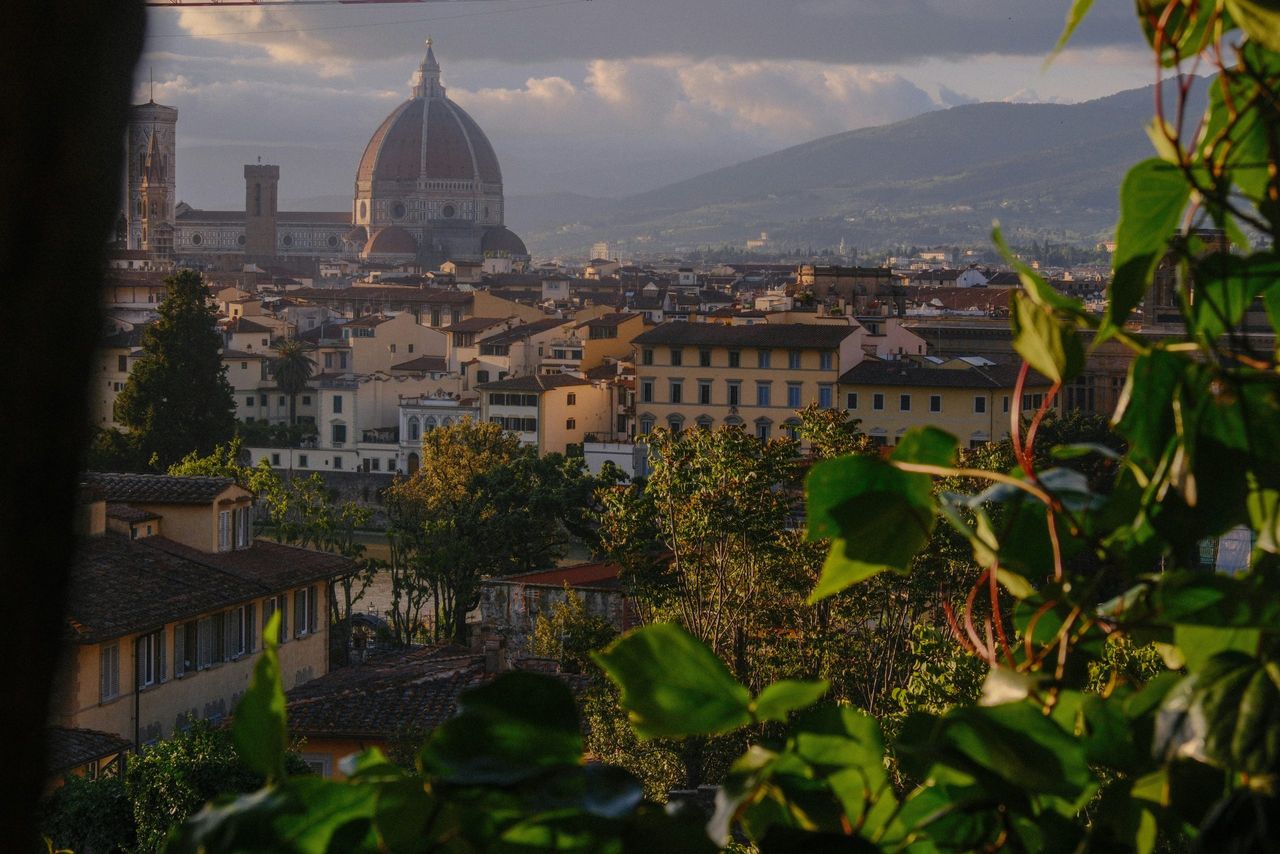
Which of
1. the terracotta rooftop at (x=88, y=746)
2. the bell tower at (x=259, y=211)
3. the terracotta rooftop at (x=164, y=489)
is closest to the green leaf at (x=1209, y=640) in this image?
the terracotta rooftop at (x=88, y=746)

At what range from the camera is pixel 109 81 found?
61cm

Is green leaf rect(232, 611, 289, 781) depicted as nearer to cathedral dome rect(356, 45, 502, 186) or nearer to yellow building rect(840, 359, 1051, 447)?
yellow building rect(840, 359, 1051, 447)

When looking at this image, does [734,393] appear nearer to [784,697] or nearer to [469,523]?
[469,523]

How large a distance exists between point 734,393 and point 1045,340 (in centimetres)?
1803

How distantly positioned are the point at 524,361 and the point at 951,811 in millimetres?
22883

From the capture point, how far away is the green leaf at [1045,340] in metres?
0.54

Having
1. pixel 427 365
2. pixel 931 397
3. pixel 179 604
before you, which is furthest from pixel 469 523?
pixel 427 365

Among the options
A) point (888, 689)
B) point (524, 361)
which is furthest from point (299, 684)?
point (524, 361)

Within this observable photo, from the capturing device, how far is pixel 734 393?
18.5 metres

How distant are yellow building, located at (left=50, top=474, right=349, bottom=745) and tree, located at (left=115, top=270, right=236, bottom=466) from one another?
26.6 ft

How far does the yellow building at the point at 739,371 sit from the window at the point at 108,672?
1076cm

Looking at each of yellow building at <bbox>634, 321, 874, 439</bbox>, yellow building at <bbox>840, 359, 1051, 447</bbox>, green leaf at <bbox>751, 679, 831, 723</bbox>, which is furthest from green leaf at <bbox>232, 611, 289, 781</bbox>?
yellow building at <bbox>634, 321, 874, 439</bbox>

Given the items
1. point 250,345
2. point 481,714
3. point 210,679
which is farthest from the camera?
point 250,345

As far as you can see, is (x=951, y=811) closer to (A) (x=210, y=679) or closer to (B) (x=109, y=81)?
(B) (x=109, y=81)
